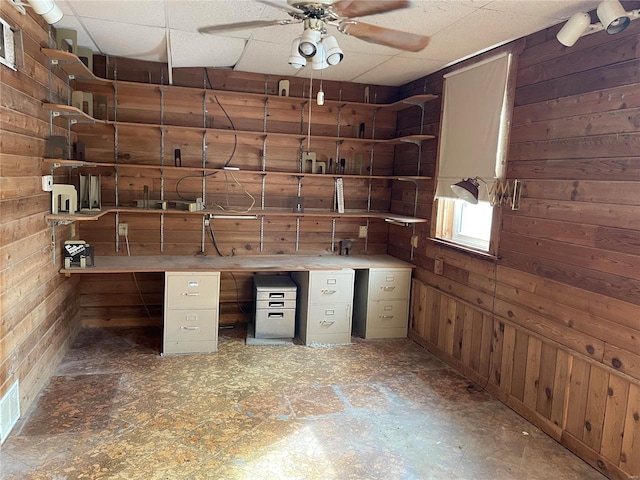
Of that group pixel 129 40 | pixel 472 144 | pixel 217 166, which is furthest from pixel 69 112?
pixel 472 144

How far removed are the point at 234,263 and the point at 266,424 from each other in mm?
1664

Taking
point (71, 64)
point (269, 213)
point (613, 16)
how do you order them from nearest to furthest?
point (613, 16)
point (71, 64)
point (269, 213)

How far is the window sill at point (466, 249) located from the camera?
11.1ft

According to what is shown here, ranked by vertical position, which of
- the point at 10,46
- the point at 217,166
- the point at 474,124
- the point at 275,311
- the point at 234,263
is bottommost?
the point at 275,311

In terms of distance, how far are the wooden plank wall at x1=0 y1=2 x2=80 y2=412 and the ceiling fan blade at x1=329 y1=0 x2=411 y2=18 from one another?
1.73 meters

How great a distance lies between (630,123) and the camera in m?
2.40

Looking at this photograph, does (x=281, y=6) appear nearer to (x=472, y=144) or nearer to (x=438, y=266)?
(x=472, y=144)

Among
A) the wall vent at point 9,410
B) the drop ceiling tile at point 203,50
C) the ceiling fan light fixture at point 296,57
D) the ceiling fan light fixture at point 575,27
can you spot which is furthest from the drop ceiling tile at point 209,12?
the wall vent at point 9,410

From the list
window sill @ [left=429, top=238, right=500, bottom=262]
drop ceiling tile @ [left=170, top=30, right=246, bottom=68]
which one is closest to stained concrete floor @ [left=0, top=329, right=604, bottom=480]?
window sill @ [left=429, top=238, right=500, bottom=262]

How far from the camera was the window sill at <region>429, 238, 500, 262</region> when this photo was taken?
3396 mm

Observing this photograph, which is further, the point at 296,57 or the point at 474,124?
the point at 474,124

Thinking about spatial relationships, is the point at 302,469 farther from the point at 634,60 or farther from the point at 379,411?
the point at 634,60

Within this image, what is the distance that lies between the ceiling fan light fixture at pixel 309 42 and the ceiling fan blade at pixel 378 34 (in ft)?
0.75

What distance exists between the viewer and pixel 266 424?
286 centimetres
